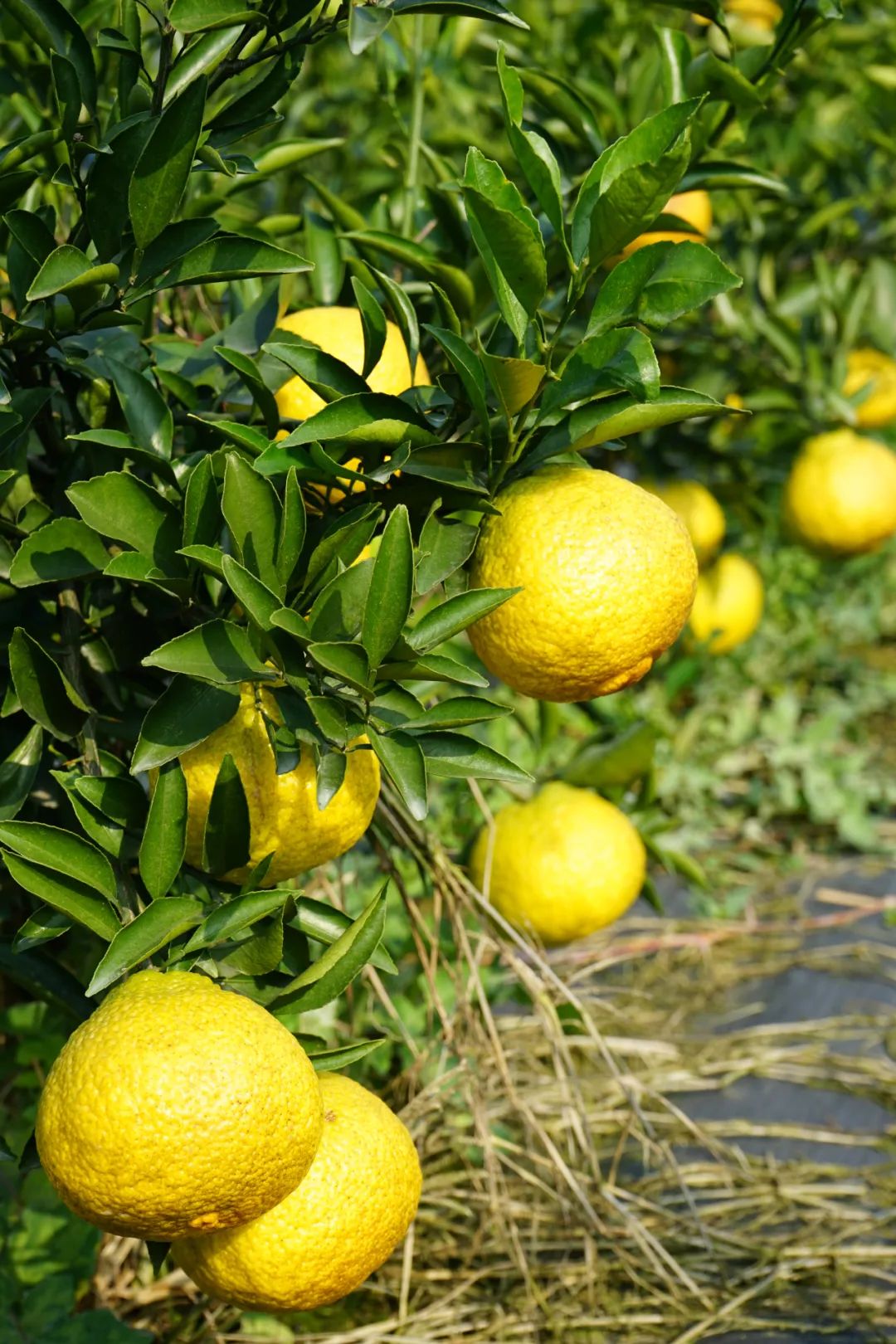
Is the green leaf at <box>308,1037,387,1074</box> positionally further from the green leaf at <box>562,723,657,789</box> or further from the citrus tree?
the green leaf at <box>562,723,657,789</box>

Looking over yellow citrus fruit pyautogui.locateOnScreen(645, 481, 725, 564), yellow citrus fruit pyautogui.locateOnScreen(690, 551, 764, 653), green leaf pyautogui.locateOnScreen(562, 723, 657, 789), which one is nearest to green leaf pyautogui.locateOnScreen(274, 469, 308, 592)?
green leaf pyautogui.locateOnScreen(562, 723, 657, 789)

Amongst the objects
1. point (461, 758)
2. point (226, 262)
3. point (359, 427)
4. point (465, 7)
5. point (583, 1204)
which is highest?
point (465, 7)

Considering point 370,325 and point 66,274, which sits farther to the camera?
point 370,325

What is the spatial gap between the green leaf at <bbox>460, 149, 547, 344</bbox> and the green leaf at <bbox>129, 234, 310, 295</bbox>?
158 millimetres

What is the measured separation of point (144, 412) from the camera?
0.96 meters

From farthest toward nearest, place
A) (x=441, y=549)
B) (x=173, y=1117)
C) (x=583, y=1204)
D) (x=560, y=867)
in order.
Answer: (x=560, y=867), (x=583, y=1204), (x=441, y=549), (x=173, y=1117)

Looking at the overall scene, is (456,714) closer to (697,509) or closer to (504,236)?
(504,236)

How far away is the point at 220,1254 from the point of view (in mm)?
897

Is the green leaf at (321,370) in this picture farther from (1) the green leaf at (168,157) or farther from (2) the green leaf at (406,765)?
(2) the green leaf at (406,765)

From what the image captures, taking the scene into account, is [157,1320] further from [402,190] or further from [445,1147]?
[402,190]

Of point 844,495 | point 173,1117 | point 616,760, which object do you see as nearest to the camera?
point 173,1117

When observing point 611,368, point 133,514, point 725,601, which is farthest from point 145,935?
point 725,601

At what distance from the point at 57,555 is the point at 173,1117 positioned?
404 mm

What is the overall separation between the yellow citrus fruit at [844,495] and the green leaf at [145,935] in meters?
1.60
